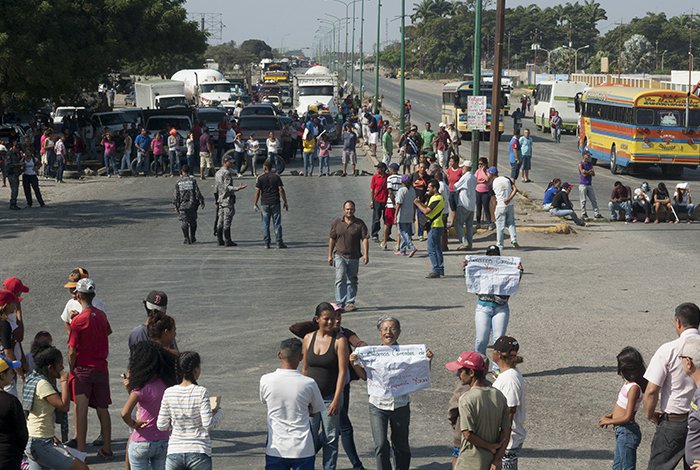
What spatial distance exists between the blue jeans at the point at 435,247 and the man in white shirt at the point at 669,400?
10.5 m

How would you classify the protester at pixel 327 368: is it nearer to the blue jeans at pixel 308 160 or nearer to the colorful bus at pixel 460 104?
the blue jeans at pixel 308 160

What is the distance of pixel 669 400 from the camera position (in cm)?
829

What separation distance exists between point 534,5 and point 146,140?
153744mm

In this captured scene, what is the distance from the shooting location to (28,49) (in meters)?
36.3

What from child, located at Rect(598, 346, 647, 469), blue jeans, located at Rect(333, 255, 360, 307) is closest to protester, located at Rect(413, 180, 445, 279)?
blue jeans, located at Rect(333, 255, 360, 307)

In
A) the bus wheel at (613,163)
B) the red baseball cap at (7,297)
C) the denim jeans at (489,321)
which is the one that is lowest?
the bus wheel at (613,163)

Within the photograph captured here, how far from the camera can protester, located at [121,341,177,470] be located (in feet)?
26.1

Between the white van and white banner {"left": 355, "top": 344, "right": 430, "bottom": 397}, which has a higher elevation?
white banner {"left": 355, "top": 344, "right": 430, "bottom": 397}

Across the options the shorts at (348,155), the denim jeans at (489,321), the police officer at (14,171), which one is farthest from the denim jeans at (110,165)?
the denim jeans at (489,321)

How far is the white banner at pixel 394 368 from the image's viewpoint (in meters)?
8.88

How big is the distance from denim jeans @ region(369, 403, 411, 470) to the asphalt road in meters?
0.75

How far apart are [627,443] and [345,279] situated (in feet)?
26.2

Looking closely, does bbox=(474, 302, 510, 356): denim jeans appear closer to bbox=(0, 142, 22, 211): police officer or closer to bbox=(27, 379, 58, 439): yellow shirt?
bbox=(27, 379, 58, 439): yellow shirt

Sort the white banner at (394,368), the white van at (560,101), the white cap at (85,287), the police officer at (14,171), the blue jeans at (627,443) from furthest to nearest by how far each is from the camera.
Result: the white van at (560,101), the police officer at (14,171), the white cap at (85,287), the white banner at (394,368), the blue jeans at (627,443)
